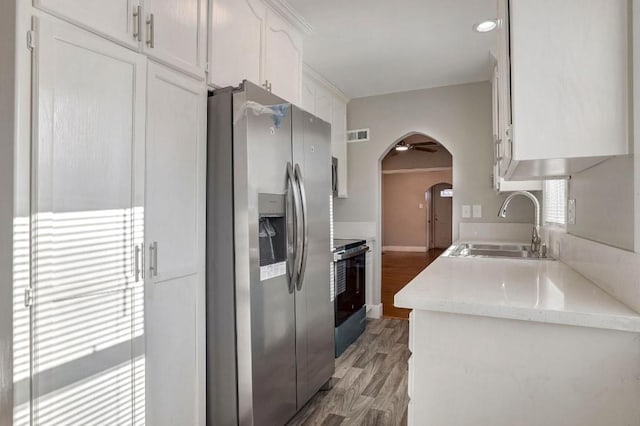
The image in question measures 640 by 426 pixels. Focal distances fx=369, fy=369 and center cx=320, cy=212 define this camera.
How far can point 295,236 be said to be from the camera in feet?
6.69

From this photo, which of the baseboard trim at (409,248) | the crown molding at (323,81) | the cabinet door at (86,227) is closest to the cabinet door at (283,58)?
the crown molding at (323,81)

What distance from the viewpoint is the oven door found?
10.2 feet

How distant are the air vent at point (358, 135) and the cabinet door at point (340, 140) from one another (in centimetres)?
9

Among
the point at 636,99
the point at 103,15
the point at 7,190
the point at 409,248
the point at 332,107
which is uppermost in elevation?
the point at 332,107

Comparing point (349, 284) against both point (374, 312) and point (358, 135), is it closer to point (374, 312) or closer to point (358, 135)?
point (374, 312)

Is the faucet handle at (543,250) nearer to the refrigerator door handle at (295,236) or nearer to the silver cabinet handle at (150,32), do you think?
the refrigerator door handle at (295,236)

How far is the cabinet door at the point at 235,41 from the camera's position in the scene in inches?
71.7

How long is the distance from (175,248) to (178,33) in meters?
0.93

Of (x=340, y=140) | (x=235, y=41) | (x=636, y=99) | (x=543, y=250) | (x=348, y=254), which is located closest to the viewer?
(x=636, y=99)

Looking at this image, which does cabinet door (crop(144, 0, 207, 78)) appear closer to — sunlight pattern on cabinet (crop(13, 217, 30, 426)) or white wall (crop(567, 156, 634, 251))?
sunlight pattern on cabinet (crop(13, 217, 30, 426))

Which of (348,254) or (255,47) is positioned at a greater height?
(255,47)

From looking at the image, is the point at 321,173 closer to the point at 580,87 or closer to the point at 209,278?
the point at 209,278

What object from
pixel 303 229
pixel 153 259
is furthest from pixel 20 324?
pixel 303 229

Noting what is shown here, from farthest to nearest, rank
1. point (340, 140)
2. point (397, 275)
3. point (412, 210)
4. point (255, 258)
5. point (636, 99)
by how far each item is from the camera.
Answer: point (412, 210) → point (397, 275) → point (340, 140) → point (255, 258) → point (636, 99)
